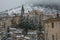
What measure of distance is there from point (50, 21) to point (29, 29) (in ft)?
70.9

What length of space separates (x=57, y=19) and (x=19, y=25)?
91.5ft

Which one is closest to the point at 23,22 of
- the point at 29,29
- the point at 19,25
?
the point at 19,25

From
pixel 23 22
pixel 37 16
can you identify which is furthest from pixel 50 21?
pixel 37 16

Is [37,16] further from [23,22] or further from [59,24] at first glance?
[59,24]

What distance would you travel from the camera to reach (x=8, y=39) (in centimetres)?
3228

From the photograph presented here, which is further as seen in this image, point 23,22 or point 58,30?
point 23,22

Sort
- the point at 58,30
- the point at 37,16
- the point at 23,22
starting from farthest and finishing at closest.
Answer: the point at 37,16 → the point at 23,22 → the point at 58,30

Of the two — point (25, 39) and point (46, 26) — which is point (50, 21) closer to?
point (46, 26)

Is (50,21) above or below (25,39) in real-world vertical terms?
above

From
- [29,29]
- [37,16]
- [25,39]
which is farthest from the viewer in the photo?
[37,16]

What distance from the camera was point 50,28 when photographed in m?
20.8

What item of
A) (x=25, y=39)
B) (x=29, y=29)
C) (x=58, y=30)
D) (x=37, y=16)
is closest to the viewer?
(x=58, y=30)

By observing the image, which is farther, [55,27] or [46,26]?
[46,26]

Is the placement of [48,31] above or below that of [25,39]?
above
